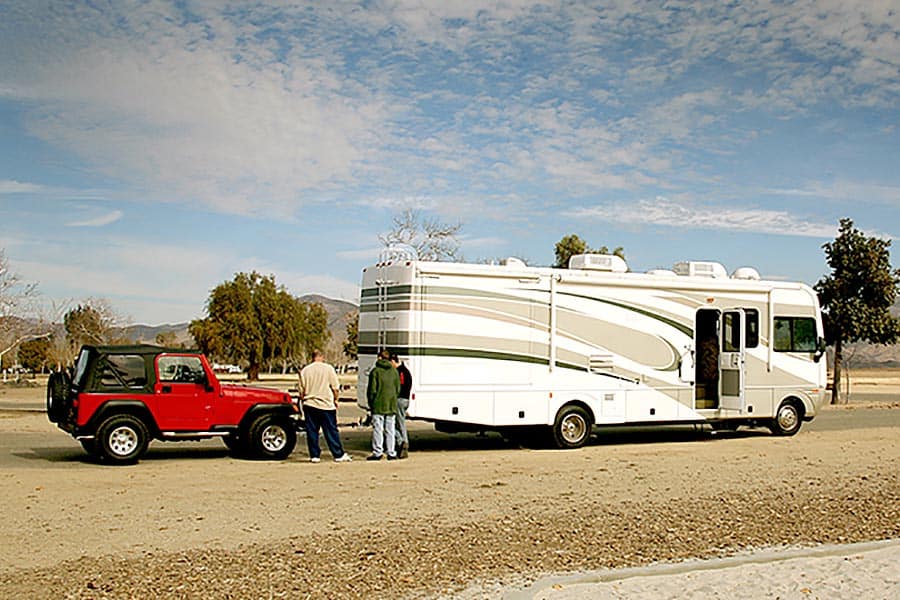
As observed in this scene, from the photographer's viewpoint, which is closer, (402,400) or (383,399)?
(383,399)

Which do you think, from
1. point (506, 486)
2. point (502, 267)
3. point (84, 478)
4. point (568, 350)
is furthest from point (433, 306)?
point (84, 478)

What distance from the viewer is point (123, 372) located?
14367 mm

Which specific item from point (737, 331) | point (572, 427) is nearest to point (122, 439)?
point (572, 427)

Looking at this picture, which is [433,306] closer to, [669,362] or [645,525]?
[669,362]

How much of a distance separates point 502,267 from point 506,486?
5463mm

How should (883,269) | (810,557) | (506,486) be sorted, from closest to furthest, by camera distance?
(810,557)
(506,486)
(883,269)

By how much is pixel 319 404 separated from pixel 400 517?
5.29 m

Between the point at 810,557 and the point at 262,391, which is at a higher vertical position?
the point at 262,391

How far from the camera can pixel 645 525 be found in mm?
9477

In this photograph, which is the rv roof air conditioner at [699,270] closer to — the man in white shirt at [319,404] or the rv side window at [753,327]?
the rv side window at [753,327]

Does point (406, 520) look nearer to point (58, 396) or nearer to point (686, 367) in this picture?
point (58, 396)

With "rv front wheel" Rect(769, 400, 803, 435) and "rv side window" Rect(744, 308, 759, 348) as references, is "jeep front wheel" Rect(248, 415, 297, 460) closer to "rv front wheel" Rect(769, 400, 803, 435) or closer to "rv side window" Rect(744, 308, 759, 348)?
"rv side window" Rect(744, 308, 759, 348)

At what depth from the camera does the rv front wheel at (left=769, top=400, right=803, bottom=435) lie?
63.7 ft

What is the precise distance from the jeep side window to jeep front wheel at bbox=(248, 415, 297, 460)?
1.15 m
